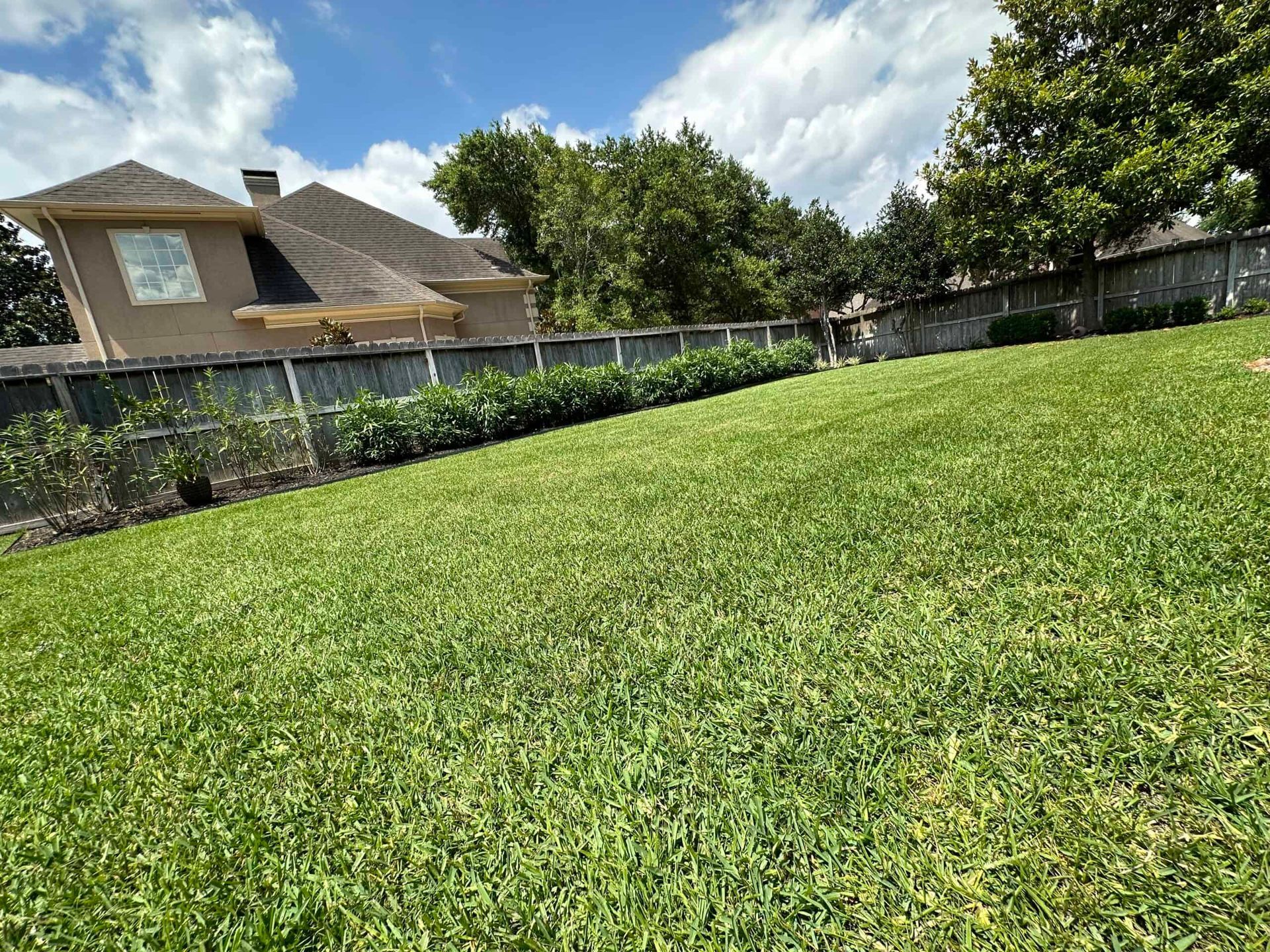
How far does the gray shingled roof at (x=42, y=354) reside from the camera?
12867 mm

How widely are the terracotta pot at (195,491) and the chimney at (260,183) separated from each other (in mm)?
14799

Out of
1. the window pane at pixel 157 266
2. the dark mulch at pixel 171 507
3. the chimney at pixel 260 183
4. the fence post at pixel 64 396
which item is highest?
the chimney at pixel 260 183

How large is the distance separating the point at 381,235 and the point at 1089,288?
66.9 feet

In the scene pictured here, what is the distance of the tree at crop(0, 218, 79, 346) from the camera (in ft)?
87.6

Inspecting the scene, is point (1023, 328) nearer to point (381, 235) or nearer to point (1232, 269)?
point (1232, 269)

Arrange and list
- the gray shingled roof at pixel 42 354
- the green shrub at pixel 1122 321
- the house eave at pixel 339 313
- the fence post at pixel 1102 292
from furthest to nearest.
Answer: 1. the gray shingled roof at pixel 42 354
2. the fence post at pixel 1102 292
3. the green shrub at pixel 1122 321
4. the house eave at pixel 339 313

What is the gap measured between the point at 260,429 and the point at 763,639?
25.3 feet

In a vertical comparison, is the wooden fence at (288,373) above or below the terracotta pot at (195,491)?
above

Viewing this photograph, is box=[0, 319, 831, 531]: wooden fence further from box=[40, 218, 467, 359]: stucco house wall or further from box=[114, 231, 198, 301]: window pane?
box=[114, 231, 198, 301]: window pane

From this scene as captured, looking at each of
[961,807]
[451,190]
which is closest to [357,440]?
[961,807]

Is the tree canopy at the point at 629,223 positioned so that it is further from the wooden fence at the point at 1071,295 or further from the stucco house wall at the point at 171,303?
the stucco house wall at the point at 171,303

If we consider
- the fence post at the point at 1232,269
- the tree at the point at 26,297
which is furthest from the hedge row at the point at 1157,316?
the tree at the point at 26,297

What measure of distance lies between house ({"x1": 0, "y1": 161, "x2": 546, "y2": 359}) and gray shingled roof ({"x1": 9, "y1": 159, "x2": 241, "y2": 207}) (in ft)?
0.09

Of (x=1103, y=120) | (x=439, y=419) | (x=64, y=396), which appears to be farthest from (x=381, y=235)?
(x=1103, y=120)
